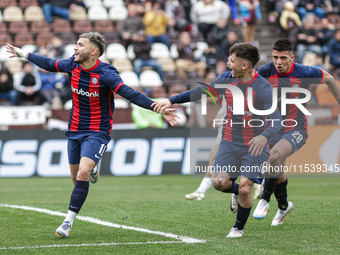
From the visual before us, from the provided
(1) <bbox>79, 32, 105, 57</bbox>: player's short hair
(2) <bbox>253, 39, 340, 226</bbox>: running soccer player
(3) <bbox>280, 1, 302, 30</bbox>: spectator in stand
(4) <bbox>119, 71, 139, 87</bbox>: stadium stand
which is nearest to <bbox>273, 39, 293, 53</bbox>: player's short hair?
(2) <bbox>253, 39, 340, 226</bbox>: running soccer player

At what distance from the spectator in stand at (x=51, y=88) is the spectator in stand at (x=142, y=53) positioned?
105 inches

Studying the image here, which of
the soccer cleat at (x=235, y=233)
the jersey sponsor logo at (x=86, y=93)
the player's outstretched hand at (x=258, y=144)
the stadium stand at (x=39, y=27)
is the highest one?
the jersey sponsor logo at (x=86, y=93)

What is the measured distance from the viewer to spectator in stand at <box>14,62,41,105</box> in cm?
1460

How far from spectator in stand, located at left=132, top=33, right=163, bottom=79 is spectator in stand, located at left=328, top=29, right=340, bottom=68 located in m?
6.12

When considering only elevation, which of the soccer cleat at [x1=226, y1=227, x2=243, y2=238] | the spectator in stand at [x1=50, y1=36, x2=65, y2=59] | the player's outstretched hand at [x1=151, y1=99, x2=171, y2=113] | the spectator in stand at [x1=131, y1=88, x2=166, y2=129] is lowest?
the spectator in stand at [x1=131, y1=88, x2=166, y2=129]

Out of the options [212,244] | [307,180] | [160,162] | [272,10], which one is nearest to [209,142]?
[160,162]

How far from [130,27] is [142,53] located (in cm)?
134

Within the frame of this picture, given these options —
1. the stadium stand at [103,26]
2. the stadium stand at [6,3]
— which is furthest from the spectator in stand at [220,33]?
the stadium stand at [6,3]

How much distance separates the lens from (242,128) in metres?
5.66

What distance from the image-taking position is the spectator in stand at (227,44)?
17258 millimetres

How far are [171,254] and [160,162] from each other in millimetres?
8014

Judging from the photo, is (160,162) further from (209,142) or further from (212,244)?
(212,244)

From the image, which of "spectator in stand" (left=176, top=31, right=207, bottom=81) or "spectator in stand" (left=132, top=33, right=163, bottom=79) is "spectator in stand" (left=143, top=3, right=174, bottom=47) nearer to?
"spectator in stand" (left=176, top=31, right=207, bottom=81)

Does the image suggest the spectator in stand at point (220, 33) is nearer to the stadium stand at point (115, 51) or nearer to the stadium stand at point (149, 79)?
the stadium stand at point (149, 79)
